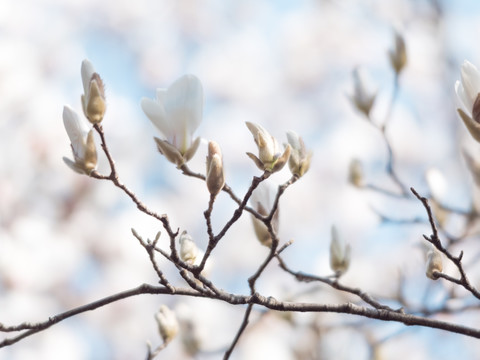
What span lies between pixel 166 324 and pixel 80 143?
373 mm

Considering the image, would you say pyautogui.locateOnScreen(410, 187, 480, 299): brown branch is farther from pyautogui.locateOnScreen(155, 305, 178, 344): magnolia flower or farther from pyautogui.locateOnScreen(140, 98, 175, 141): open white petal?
pyautogui.locateOnScreen(155, 305, 178, 344): magnolia flower

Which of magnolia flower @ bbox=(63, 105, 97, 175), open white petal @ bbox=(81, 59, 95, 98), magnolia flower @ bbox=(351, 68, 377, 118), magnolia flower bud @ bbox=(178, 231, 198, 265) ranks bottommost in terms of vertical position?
magnolia flower bud @ bbox=(178, 231, 198, 265)

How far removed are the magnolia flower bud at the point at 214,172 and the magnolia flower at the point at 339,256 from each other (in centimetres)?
31

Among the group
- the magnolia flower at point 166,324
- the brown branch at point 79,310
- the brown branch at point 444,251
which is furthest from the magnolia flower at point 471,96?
the magnolia flower at point 166,324

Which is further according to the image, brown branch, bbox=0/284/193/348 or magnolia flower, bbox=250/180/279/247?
magnolia flower, bbox=250/180/279/247

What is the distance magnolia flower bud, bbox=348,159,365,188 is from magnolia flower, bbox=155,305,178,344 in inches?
27.5

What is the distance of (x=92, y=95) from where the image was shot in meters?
0.72

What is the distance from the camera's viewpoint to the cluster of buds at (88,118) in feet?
2.36

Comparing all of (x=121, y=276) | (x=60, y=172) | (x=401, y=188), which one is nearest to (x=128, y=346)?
(x=121, y=276)

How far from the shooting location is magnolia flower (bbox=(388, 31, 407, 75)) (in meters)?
1.33

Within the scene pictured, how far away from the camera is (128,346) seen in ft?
13.6

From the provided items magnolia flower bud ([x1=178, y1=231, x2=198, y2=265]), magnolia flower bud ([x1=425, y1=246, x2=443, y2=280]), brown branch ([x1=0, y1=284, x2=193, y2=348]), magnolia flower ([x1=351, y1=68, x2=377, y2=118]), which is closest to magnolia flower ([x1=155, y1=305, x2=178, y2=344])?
magnolia flower bud ([x1=178, y1=231, x2=198, y2=265])

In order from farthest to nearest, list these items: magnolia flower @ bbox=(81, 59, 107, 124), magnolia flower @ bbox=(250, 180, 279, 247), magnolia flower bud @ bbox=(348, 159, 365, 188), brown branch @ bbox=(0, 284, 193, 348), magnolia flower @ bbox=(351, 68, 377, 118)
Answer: magnolia flower bud @ bbox=(348, 159, 365, 188) → magnolia flower @ bbox=(351, 68, 377, 118) → magnolia flower @ bbox=(250, 180, 279, 247) → magnolia flower @ bbox=(81, 59, 107, 124) → brown branch @ bbox=(0, 284, 193, 348)

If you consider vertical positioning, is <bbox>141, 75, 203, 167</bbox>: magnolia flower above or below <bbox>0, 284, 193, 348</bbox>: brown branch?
above
